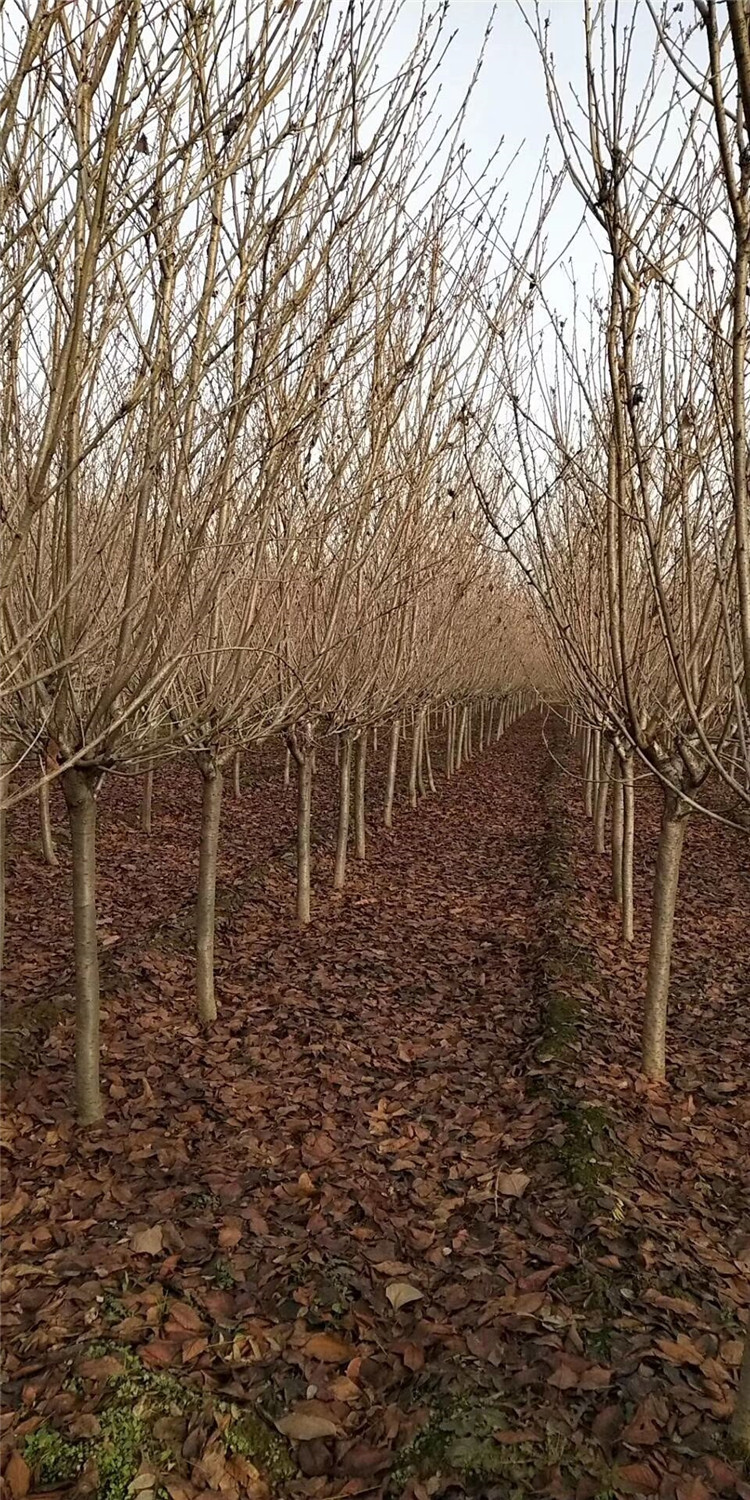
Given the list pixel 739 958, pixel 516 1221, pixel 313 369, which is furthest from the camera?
pixel 739 958

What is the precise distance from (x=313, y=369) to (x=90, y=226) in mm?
989

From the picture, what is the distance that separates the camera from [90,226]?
7.23ft

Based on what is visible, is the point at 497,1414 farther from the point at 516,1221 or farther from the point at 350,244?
the point at 350,244

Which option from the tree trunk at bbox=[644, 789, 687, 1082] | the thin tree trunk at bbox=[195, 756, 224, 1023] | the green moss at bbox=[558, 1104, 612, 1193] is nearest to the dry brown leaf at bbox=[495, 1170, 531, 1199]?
the green moss at bbox=[558, 1104, 612, 1193]

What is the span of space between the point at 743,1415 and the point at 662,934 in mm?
2508

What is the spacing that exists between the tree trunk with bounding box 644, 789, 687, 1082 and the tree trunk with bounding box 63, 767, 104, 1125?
282cm

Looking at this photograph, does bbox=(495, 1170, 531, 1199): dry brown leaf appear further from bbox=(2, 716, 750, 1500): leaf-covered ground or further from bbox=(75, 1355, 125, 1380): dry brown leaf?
bbox=(75, 1355, 125, 1380): dry brown leaf

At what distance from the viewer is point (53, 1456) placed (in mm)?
2396

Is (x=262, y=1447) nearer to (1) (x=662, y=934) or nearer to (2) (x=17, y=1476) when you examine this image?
(2) (x=17, y=1476)

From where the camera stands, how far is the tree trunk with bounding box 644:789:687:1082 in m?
4.60

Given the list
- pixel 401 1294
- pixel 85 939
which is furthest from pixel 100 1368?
pixel 85 939

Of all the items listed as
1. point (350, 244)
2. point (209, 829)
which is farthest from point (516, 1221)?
point (350, 244)

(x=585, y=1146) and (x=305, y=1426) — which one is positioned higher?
(x=585, y=1146)

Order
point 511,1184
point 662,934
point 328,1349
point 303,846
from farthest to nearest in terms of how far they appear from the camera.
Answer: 1. point 303,846
2. point 662,934
3. point 511,1184
4. point 328,1349
